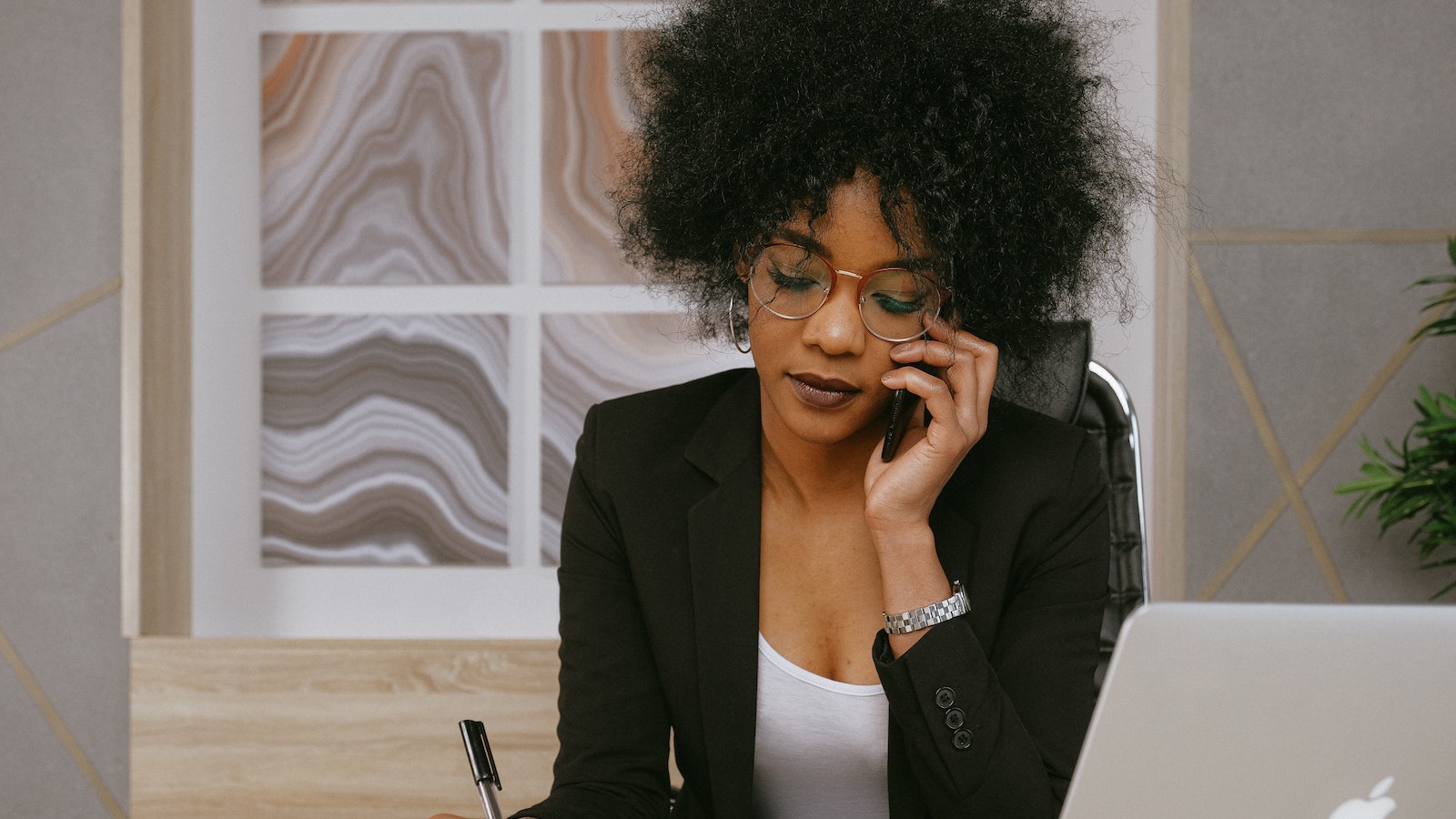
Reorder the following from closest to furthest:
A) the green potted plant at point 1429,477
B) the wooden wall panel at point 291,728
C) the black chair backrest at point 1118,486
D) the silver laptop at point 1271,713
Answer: the silver laptop at point 1271,713
the black chair backrest at point 1118,486
the green potted plant at point 1429,477
the wooden wall panel at point 291,728

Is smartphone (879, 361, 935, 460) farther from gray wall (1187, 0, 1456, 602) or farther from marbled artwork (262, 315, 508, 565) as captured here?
marbled artwork (262, 315, 508, 565)

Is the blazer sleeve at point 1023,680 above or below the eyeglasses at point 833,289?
below

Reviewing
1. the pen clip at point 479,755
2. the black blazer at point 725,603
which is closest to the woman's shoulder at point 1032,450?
the black blazer at point 725,603

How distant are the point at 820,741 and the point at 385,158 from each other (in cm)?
193

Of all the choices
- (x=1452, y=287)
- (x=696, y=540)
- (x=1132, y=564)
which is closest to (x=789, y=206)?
(x=696, y=540)

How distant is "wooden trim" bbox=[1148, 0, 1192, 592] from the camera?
8.04 ft

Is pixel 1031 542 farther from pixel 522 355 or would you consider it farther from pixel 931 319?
pixel 522 355

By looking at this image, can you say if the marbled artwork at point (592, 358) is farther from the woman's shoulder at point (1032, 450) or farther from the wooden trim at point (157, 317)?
the woman's shoulder at point (1032, 450)

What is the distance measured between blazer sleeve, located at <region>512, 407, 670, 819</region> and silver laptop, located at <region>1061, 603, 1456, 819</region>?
2.53 ft

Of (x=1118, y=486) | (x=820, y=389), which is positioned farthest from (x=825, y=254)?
(x=1118, y=486)

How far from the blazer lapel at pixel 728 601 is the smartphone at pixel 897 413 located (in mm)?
182

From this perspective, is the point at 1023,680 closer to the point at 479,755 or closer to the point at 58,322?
the point at 479,755

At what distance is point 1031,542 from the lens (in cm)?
133

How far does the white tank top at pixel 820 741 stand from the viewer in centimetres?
130
